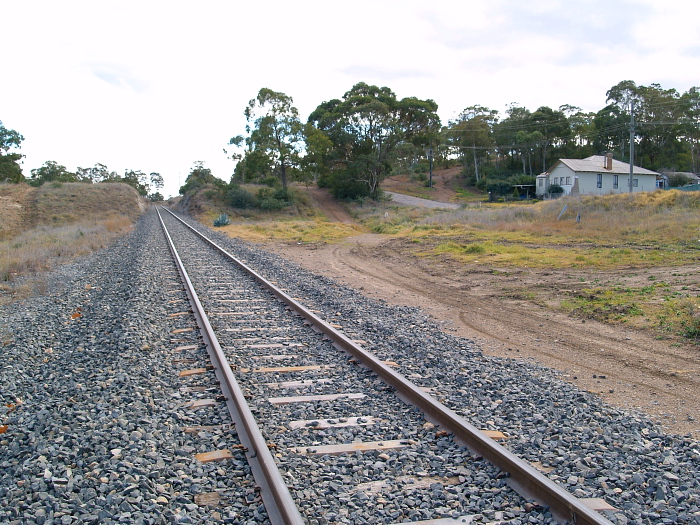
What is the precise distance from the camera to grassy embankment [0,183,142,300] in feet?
50.6

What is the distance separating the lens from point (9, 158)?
250 ft

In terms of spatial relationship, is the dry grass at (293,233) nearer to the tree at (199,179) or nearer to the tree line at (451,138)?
the tree line at (451,138)

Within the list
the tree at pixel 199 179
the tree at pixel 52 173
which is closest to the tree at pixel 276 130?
the tree at pixel 199 179

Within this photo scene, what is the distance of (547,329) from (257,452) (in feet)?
19.9

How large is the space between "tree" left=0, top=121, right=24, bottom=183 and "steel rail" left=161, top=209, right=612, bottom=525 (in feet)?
277

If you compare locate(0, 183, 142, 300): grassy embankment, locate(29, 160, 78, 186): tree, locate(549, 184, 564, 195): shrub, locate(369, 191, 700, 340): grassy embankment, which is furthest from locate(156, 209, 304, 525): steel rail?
locate(29, 160, 78, 186): tree

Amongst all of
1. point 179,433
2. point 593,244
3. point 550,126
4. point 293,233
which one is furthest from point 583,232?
point 550,126

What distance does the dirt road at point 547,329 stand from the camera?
18.8ft

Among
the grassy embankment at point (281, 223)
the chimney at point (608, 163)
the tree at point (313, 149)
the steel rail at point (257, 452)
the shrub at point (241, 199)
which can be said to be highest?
the tree at point (313, 149)

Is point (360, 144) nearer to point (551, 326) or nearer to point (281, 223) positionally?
point (281, 223)

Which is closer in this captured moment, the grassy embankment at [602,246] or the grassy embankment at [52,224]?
the grassy embankment at [602,246]

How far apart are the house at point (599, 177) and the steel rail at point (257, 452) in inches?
2256

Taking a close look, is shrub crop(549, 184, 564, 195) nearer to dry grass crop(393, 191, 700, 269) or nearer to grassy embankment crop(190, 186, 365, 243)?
grassy embankment crop(190, 186, 365, 243)

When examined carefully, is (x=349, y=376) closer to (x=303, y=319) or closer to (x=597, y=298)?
(x=303, y=319)
